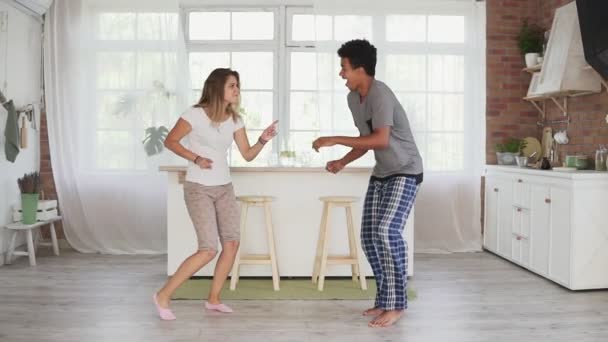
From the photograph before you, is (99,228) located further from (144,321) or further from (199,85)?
(144,321)

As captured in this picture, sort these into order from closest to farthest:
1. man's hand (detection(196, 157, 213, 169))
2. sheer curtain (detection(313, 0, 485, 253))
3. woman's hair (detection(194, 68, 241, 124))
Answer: man's hand (detection(196, 157, 213, 169)) < woman's hair (detection(194, 68, 241, 124)) < sheer curtain (detection(313, 0, 485, 253))

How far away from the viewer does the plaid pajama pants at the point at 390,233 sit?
3408 millimetres

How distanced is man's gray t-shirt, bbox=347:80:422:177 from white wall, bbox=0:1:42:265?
3257 mm

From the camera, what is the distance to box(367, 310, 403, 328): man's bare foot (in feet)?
11.2

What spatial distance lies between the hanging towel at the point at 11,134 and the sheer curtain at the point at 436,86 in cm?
268

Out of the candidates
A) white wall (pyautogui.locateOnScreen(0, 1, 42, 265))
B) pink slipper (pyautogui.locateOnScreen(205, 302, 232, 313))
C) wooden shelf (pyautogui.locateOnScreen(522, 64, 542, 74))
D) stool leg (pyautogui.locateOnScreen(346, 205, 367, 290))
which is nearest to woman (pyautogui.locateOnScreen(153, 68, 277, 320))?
pink slipper (pyautogui.locateOnScreen(205, 302, 232, 313))

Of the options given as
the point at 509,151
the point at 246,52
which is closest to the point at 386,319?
the point at 509,151

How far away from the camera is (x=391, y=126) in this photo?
3.41 m

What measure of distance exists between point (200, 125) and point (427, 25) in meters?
3.35

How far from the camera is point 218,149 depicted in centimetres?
353

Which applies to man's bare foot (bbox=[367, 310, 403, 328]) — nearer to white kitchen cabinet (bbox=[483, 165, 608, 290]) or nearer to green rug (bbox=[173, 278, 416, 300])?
green rug (bbox=[173, 278, 416, 300])

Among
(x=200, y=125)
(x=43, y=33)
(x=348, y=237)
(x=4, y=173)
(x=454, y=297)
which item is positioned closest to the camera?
(x=200, y=125)

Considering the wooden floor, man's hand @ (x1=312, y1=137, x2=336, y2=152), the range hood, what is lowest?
the wooden floor

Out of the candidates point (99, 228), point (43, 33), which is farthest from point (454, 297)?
point (43, 33)
